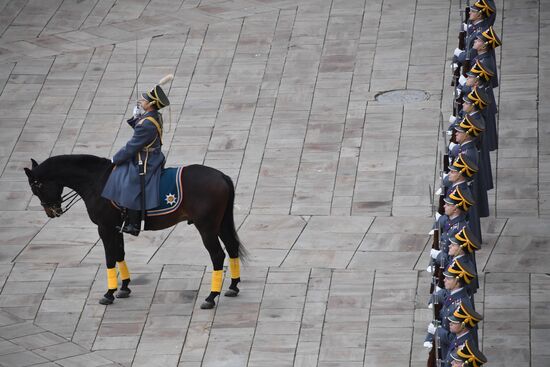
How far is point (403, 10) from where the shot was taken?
27.9 meters

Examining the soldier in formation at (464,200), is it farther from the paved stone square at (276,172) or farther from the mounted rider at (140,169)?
the mounted rider at (140,169)

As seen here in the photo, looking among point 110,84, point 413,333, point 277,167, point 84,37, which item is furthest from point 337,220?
point 84,37

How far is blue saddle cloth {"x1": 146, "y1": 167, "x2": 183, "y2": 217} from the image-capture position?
18.8 metres

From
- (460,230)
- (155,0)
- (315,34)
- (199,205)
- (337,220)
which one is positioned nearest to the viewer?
(460,230)

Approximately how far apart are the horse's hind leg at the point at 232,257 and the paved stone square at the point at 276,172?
0.28 metres

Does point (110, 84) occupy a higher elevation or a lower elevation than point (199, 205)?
lower

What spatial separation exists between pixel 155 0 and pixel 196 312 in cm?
1208

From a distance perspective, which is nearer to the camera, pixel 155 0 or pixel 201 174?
pixel 201 174

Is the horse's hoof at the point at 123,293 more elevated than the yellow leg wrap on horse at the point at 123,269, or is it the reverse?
the yellow leg wrap on horse at the point at 123,269

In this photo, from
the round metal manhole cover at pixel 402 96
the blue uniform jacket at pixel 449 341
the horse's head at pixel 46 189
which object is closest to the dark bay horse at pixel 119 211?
the horse's head at pixel 46 189

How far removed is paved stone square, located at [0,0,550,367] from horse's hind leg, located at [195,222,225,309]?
0.55 feet

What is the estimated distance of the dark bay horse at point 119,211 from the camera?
18.8 meters

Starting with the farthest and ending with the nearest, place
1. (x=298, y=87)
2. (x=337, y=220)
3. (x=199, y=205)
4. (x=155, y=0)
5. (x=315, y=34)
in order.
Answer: (x=155, y=0), (x=315, y=34), (x=298, y=87), (x=337, y=220), (x=199, y=205)

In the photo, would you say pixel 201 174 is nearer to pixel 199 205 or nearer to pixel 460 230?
pixel 199 205
